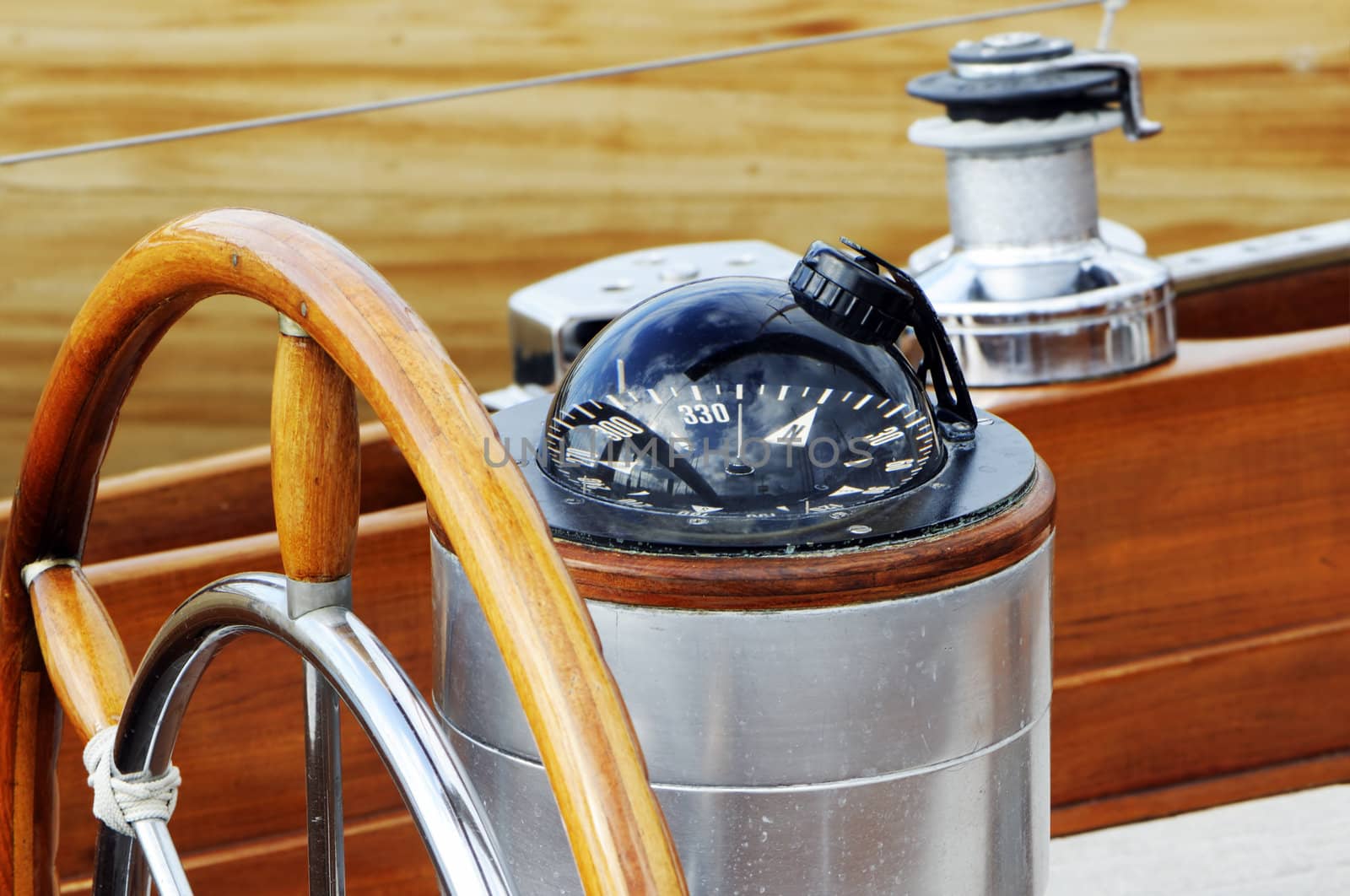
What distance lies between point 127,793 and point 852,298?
0.41 metres

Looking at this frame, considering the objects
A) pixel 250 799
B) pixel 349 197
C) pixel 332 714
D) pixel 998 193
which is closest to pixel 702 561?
pixel 332 714

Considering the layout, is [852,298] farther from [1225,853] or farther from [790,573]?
[1225,853]

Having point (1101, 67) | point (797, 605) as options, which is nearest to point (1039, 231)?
point (1101, 67)

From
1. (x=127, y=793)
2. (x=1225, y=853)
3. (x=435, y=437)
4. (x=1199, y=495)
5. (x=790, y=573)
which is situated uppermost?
(x=435, y=437)

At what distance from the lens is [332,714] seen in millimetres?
631

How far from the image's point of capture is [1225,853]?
1.39m

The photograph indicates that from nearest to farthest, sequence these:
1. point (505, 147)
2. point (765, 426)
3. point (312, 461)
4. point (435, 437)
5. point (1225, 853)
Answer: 1. point (435, 437)
2. point (312, 461)
3. point (765, 426)
4. point (1225, 853)
5. point (505, 147)

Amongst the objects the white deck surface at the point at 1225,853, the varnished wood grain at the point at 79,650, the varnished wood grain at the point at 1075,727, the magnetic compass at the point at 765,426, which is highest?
the magnetic compass at the point at 765,426

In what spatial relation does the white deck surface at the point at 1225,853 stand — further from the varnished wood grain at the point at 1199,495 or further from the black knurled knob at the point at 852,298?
the black knurled knob at the point at 852,298

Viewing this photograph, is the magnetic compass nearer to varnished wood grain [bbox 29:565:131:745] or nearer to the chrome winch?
Result: varnished wood grain [bbox 29:565:131:745]

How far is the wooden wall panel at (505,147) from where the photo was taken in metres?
2.47

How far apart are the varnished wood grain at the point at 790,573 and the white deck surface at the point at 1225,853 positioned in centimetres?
79

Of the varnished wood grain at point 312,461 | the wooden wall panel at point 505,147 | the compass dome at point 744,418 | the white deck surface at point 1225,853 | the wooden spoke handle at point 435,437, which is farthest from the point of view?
the wooden wall panel at point 505,147

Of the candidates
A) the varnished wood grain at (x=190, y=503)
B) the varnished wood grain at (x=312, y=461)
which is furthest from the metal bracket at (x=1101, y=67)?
the varnished wood grain at (x=312, y=461)
